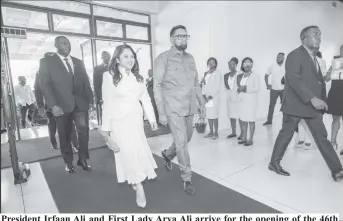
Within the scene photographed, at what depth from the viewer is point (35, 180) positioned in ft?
8.66

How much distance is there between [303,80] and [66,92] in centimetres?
257

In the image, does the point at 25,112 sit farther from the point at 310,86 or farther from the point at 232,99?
the point at 310,86

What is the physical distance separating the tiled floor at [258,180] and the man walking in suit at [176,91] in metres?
0.58

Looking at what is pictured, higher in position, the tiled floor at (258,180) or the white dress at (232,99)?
the white dress at (232,99)

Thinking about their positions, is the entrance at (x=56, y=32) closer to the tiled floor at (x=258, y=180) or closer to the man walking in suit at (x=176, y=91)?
the tiled floor at (x=258, y=180)

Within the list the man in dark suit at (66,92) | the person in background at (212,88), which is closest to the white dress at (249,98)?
the person in background at (212,88)

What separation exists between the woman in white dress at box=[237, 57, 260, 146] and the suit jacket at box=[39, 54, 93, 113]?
232 centimetres

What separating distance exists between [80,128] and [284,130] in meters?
2.37

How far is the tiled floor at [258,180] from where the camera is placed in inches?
77.3

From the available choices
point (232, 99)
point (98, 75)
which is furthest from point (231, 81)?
point (98, 75)

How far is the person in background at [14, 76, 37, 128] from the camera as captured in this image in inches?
199

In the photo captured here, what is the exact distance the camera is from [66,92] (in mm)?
2684

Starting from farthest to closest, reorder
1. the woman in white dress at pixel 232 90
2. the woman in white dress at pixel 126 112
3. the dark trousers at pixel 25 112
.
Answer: the dark trousers at pixel 25 112 < the woman in white dress at pixel 232 90 < the woman in white dress at pixel 126 112

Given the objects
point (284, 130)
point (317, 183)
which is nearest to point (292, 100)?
point (284, 130)
